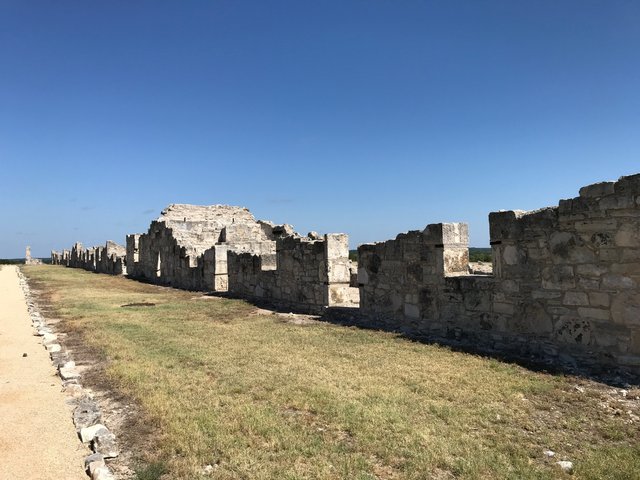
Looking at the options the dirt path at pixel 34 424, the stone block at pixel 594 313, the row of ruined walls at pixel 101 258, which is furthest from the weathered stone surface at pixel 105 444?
the row of ruined walls at pixel 101 258

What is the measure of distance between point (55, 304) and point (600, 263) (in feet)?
48.1

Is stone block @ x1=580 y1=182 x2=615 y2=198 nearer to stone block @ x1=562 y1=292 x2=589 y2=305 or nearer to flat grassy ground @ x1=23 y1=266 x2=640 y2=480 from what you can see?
stone block @ x1=562 y1=292 x2=589 y2=305

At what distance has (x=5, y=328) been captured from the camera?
1009 centimetres

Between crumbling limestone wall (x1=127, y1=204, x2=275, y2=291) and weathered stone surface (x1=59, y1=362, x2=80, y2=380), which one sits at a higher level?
crumbling limestone wall (x1=127, y1=204, x2=275, y2=291)

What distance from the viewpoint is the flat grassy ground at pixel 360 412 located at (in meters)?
3.61

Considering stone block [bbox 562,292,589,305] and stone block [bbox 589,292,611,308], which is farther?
stone block [bbox 562,292,589,305]

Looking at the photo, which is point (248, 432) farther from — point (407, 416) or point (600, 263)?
point (600, 263)

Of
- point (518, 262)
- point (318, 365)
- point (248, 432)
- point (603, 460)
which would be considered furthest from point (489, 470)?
point (518, 262)

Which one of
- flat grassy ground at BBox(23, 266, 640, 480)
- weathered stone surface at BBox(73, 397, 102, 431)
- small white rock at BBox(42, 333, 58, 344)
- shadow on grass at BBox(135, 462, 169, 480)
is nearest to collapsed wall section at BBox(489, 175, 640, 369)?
flat grassy ground at BBox(23, 266, 640, 480)

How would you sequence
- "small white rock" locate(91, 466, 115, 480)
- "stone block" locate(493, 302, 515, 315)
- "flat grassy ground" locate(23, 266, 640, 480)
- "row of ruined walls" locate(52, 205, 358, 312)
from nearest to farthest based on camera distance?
"small white rock" locate(91, 466, 115, 480), "flat grassy ground" locate(23, 266, 640, 480), "stone block" locate(493, 302, 515, 315), "row of ruined walls" locate(52, 205, 358, 312)

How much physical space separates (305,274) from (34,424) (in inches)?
318

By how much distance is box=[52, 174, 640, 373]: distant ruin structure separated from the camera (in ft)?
19.5

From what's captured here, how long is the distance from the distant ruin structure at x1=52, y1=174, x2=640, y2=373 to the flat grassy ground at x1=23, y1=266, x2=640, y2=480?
0.84 metres

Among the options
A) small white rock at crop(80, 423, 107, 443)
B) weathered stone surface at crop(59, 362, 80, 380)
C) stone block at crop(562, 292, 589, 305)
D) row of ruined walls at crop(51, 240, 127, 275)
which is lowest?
small white rock at crop(80, 423, 107, 443)
